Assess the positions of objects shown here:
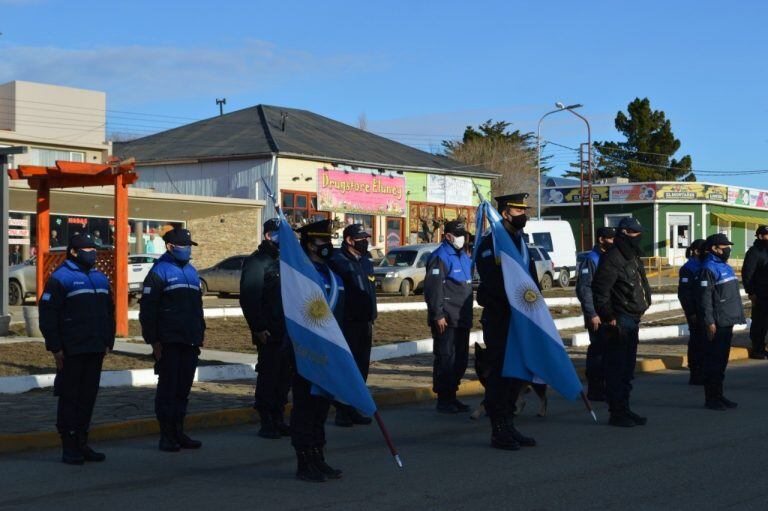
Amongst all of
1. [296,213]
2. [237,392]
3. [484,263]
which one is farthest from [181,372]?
[296,213]

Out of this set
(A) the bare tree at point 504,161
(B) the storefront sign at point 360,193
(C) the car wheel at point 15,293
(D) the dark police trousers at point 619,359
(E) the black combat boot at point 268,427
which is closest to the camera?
(E) the black combat boot at point 268,427

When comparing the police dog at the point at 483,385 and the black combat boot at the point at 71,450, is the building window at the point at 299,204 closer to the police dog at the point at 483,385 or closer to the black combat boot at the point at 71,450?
the police dog at the point at 483,385

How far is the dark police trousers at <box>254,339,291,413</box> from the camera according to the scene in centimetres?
990

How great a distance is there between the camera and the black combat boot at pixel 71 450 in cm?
848

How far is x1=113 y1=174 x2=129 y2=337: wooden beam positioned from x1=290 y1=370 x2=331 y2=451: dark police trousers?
11.0 metres

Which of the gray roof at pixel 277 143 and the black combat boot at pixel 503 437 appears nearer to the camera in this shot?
the black combat boot at pixel 503 437

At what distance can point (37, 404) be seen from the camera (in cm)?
1133

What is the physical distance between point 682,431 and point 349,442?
310 cm

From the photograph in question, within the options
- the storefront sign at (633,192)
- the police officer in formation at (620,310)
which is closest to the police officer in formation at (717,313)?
the police officer in formation at (620,310)

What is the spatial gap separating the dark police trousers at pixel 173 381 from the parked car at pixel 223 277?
23.4 meters

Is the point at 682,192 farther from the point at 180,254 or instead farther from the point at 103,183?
the point at 180,254

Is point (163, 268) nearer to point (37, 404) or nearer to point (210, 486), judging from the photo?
point (210, 486)

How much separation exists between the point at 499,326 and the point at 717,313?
11.6 feet

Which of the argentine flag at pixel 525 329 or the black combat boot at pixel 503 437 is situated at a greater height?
the argentine flag at pixel 525 329
